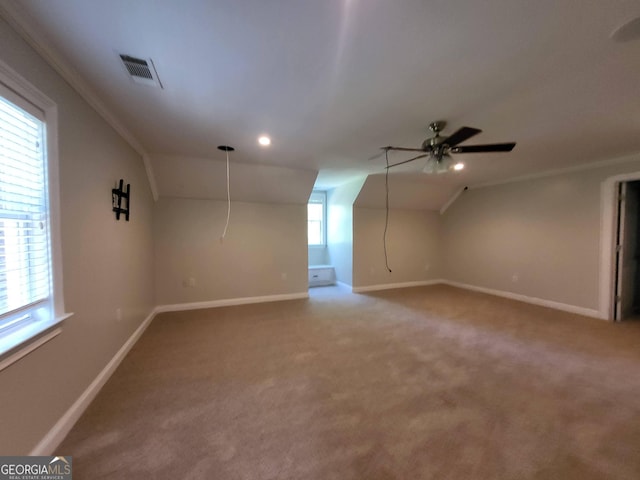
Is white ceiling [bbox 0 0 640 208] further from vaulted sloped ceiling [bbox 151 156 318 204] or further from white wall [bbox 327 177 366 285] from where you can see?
white wall [bbox 327 177 366 285]

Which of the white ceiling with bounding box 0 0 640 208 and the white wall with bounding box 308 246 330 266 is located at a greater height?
the white ceiling with bounding box 0 0 640 208

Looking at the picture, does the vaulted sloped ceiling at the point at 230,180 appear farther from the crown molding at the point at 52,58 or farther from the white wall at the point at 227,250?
the crown molding at the point at 52,58

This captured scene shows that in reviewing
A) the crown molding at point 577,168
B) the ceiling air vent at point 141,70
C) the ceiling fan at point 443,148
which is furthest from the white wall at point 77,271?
the crown molding at point 577,168

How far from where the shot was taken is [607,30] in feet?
4.09

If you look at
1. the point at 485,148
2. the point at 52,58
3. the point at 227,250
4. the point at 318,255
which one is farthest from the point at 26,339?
the point at 318,255

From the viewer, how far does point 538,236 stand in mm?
4246

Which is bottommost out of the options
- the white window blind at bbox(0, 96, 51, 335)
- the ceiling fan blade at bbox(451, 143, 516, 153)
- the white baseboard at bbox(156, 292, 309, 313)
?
the white baseboard at bbox(156, 292, 309, 313)

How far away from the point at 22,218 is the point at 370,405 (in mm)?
2439

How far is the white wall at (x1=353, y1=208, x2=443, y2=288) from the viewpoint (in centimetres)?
527

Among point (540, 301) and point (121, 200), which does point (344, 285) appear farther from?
point (121, 200)

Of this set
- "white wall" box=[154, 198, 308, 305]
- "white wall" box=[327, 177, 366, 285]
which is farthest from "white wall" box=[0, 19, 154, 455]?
"white wall" box=[327, 177, 366, 285]

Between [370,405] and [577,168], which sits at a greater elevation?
[577,168]

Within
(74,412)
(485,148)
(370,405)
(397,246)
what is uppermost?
(485,148)

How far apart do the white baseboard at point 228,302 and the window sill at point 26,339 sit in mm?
2692
